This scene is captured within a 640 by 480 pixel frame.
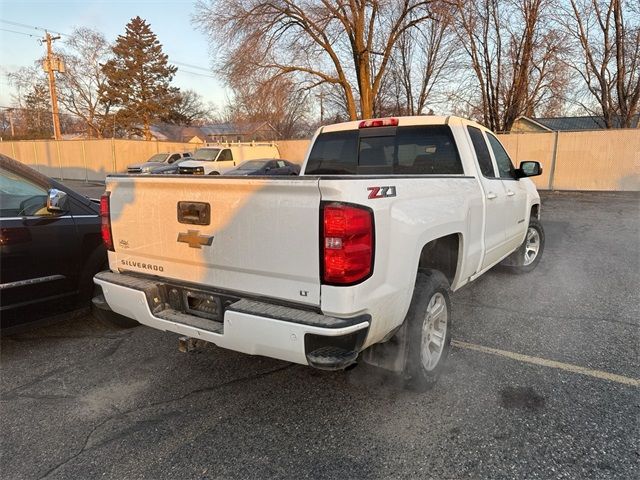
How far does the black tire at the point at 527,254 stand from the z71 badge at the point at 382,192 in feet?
12.6

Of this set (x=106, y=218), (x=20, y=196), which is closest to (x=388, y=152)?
(x=106, y=218)

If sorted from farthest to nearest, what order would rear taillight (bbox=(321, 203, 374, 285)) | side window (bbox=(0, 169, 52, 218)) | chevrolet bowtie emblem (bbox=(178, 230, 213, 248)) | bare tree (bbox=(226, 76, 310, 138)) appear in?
bare tree (bbox=(226, 76, 310, 138)), side window (bbox=(0, 169, 52, 218)), chevrolet bowtie emblem (bbox=(178, 230, 213, 248)), rear taillight (bbox=(321, 203, 374, 285))

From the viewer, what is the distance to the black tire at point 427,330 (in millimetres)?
2814

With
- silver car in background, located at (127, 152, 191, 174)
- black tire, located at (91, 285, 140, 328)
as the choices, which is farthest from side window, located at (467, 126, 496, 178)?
silver car in background, located at (127, 152, 191, 174)

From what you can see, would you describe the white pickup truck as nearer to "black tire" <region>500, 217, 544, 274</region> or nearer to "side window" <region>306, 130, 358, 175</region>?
"side window" <region>306, 130, 358, 175</region>

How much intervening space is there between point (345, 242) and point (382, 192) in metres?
0.38

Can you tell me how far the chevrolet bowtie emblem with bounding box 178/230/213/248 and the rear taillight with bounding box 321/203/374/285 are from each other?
0.80m

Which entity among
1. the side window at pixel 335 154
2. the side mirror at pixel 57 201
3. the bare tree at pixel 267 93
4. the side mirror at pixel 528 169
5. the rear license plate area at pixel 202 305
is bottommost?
the rear license plate area at pixel 202 305

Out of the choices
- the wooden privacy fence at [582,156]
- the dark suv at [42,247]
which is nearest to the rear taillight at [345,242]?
the dark suv at [42,247]

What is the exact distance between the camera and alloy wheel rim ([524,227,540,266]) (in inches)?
239

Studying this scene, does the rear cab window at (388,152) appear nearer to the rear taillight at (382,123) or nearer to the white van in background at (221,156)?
the rear taillight at (382,123)

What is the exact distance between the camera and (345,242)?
2268mm

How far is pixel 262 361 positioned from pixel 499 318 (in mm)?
2442

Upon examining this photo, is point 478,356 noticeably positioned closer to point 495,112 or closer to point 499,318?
point 499,318
